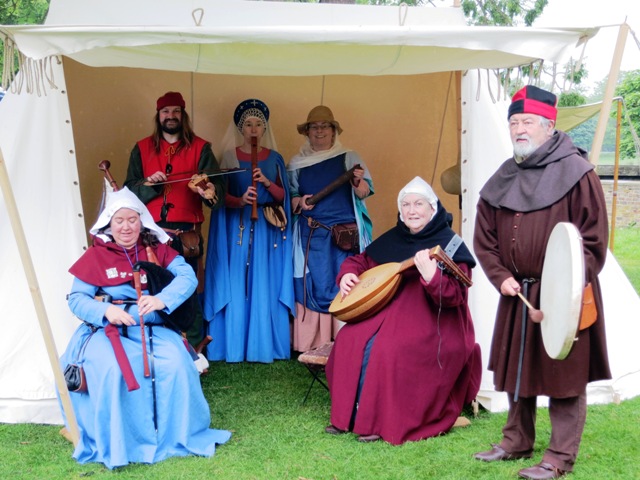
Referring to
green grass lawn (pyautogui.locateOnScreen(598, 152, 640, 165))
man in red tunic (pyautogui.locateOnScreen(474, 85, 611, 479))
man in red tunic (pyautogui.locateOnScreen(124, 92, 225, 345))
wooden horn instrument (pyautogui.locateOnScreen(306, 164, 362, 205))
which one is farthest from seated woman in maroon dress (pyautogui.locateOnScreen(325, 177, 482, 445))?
green grass lawn (pyautogui.locateOnScreen(598, 152, 640, 165))

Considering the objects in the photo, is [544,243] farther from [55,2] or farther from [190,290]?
[55,2]

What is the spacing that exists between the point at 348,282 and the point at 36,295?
1524mm

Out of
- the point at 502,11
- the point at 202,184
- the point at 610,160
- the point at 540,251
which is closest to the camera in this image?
the point at 540,251

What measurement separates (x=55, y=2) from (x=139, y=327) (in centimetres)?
237

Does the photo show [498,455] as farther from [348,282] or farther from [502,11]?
[502,11]

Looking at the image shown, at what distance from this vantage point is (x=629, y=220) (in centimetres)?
1402

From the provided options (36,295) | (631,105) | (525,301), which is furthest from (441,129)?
(631,105)

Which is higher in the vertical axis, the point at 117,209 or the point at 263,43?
the point at 263,43

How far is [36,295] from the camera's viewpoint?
11.4ft

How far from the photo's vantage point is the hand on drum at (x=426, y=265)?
12.4 feet

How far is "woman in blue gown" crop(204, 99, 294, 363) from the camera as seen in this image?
5512mm

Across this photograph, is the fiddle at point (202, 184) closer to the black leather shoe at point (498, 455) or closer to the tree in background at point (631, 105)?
the black leather shoe at point (498, 455)

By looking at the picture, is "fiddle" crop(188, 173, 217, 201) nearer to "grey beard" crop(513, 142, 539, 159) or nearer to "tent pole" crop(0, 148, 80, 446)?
"tent pole" crop(0, 148, 80, 446)

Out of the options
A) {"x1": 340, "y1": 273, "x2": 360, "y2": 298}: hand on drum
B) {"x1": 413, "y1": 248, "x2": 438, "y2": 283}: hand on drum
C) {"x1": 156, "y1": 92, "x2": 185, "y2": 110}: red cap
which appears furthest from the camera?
{"x1": 156, "y1": 92, "x2": 185, "y2": 110}: red cap
